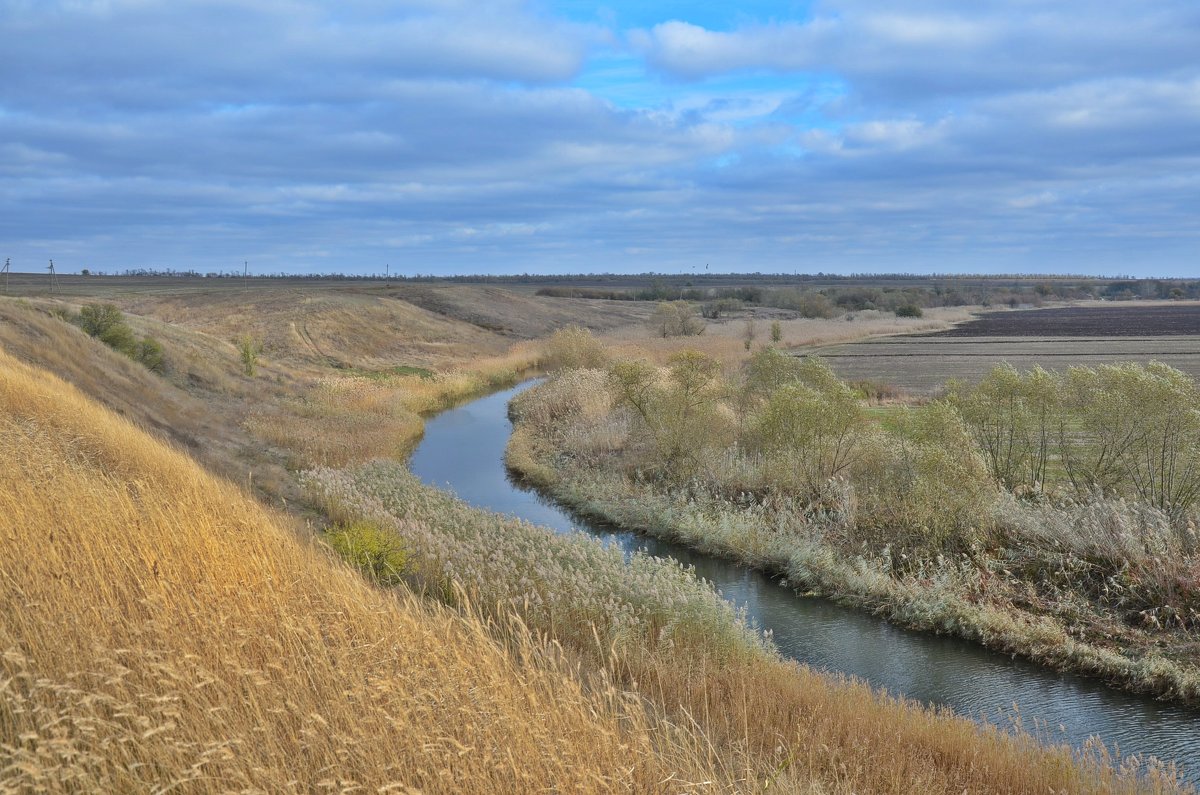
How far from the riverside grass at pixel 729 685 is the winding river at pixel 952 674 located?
935mm

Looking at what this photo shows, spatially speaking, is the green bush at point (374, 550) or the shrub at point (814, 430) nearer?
the green bush at point (374, 550)

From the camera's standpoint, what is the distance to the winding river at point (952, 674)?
34.3 ft

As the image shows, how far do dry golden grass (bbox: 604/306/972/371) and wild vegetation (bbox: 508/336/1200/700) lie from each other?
1683 cm

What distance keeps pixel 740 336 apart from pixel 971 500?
49.9 m

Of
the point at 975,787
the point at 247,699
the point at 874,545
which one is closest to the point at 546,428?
the point at 874,545

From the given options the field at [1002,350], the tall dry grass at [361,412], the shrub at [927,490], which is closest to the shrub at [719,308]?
the field at [1002,350]

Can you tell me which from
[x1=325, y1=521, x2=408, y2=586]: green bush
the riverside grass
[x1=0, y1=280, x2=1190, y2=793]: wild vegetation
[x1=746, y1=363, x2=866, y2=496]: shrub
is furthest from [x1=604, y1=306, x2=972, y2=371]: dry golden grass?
[x1=0, y1=280, x2=1190, y2=793]: wild vegetation

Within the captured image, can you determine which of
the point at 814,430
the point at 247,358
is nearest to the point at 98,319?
the point at 247,358

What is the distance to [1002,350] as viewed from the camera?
56.5m

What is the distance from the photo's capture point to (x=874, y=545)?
54.5 ft

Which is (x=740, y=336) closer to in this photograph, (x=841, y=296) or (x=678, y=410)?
(x=678, y=410)

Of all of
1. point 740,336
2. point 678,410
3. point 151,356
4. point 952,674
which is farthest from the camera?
point 740,336

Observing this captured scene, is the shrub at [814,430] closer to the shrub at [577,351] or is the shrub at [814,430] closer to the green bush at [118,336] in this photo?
the green bush at [118,336]

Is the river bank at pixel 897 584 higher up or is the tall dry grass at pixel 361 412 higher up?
the tall dry grass at pixel 361 412
